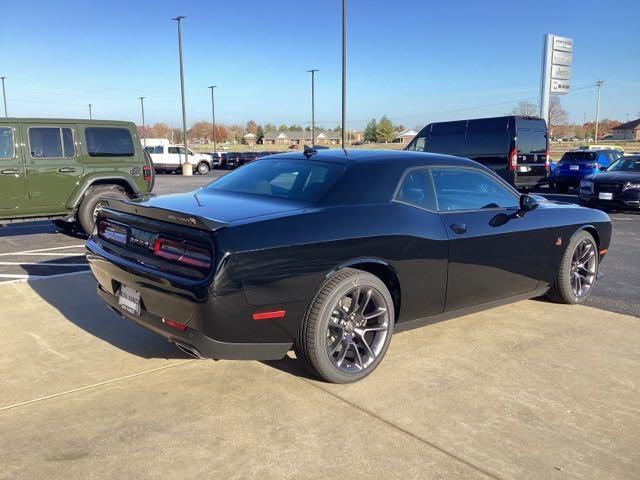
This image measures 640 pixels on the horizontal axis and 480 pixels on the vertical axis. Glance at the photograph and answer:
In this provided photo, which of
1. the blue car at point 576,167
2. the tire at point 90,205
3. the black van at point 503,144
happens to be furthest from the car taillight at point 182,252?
the blue car at point 576,167

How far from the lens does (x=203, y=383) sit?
359 cm

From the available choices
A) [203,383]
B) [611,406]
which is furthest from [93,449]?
[611,406]

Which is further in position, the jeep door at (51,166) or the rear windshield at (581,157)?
the rear windshield at (581,157)

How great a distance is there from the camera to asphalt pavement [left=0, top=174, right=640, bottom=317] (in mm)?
5876

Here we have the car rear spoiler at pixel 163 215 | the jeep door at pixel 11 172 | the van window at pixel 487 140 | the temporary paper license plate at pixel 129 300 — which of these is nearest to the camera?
the car rear spoiler at pixel 163 215

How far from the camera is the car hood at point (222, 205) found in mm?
3369

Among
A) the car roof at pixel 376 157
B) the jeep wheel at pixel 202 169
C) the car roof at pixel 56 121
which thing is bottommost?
the jeep wheel at pixel 202 169

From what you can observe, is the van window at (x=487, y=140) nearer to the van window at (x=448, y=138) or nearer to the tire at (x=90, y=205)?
the van window at (x=448, y=138)

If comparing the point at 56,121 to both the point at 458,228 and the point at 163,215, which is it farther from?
the point at 458,228

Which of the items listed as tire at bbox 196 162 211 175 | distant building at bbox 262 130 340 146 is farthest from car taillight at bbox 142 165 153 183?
distant building at bbox 262 130 340 146

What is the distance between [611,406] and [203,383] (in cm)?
251

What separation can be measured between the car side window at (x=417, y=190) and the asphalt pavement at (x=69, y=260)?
2.54 metres

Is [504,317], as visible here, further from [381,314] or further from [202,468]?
[202,468]

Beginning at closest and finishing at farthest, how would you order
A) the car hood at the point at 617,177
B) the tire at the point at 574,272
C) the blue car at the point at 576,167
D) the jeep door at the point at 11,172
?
the tire at the point at 574,272 < the jeep door at the point at 11,172 < the car hood at the point at 617,177 < the blue car at the point at 576,167
